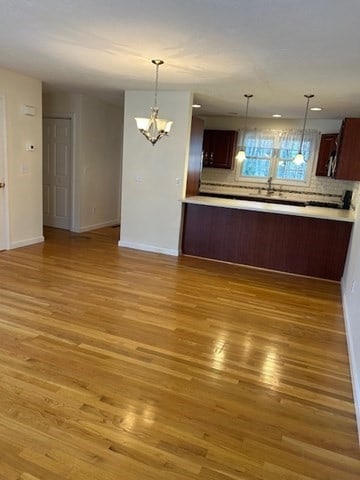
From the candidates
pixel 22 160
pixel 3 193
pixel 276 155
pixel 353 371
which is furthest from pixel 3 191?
pixel 276 155

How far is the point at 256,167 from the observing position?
7715 millimetres

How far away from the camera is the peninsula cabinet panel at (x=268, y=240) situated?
480 cm

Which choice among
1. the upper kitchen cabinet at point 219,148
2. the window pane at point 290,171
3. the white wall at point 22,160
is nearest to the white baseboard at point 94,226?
the white wall at point 22,160

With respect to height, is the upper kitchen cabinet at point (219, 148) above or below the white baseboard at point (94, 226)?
above

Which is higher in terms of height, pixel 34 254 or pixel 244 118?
pixel 244 118

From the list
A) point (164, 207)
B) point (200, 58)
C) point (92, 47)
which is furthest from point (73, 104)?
point (200, 58)

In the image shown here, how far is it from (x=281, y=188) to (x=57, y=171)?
462 cm

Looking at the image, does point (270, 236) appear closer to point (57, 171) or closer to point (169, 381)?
point (169, 381)

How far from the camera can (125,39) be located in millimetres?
2947

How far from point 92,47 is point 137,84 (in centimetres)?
161

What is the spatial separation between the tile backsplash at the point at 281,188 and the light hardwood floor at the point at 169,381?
11.4ft

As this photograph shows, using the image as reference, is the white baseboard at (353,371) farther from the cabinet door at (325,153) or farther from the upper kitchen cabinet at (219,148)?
the upper kitchen cabinet at (219,148)

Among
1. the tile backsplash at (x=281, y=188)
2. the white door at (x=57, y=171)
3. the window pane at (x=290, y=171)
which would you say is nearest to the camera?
the white door at (x=57, y=171)

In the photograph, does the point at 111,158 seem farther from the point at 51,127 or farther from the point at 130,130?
the point at 130,130
